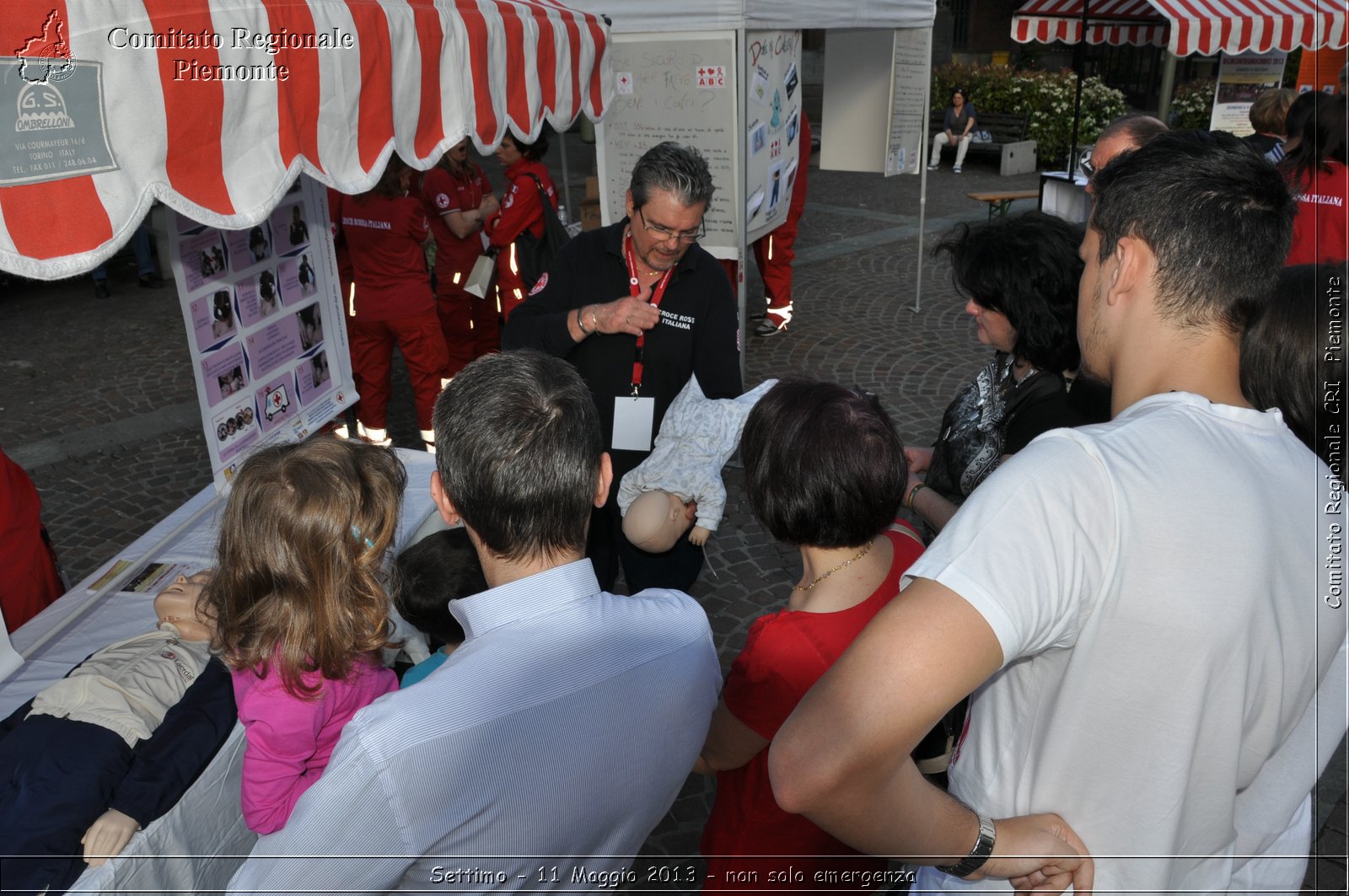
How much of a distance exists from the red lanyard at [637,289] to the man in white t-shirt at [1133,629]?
174cm

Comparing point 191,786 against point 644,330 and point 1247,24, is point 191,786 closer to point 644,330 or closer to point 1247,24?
point 644,330

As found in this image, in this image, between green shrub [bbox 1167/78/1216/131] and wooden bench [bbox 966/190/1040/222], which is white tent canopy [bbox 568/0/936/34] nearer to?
wooden bench [bbox 966/190/1040/222]

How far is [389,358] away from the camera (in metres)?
5.12

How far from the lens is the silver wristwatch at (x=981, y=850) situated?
110 cm

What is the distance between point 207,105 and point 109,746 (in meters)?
1.49

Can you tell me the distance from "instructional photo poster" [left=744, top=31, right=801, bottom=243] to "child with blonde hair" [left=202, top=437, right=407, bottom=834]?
384cm

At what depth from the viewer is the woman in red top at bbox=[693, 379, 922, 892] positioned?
1.51 metres

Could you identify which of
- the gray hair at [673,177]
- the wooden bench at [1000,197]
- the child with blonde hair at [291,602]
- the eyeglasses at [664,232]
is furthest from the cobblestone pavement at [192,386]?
the gray hair at [673,177]

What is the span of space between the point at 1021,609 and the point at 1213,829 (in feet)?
1.76

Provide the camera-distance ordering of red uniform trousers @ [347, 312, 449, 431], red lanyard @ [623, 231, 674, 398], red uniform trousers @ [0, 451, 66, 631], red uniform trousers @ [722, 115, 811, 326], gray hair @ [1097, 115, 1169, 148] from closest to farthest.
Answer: red uniform trousers @ [0, 451, 66, 631]
red lanyard @ [623, 231, 674, 398]
gray hair @ [1097, 115, 1169, 148]
red uniform trousers @ [347, 312, 449, 431]
red uniform trousers @ [722, 115, 811, 326]

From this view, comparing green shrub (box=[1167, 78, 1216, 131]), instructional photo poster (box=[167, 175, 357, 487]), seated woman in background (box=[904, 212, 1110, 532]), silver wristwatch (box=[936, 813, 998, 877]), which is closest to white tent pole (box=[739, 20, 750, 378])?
instructional photo poster (box=[167, 175, 357, 487])

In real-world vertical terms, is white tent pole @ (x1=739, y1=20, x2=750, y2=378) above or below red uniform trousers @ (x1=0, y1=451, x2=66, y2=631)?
above

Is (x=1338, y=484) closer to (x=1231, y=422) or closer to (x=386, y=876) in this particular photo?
(x=1231, y=422)

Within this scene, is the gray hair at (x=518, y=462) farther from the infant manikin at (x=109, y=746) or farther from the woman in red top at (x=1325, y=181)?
the woman in red top at (x=1325, y=181)
